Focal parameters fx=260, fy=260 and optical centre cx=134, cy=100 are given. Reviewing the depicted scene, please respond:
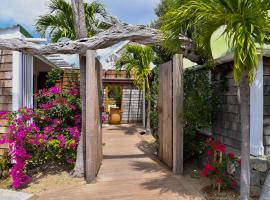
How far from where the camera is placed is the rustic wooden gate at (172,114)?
5.13 meters

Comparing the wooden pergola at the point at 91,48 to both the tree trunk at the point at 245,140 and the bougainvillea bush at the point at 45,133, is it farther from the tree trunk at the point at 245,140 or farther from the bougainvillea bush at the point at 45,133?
the tree trunk at the point at 245,140

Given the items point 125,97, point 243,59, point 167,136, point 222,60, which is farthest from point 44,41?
point 125,97

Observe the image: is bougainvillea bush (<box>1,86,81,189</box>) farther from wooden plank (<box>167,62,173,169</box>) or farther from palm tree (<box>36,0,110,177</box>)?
wooden plank (<box>167,62,173,169</box>)

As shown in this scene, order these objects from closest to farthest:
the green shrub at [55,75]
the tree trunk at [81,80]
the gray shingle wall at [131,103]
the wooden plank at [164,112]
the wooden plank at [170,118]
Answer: the tree trunk at [81,80] < the wooden plank at [170,118] < the wooden plank at [164,112] < the green shrub at [55,75] < the gray shingle wall at [131,103]

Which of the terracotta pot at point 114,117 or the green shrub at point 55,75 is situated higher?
the green shrub at point 55,75

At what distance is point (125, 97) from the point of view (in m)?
14.7

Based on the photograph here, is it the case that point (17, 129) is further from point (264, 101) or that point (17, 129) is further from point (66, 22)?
point (264, 101)

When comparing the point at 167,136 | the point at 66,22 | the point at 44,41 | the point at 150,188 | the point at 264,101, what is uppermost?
the point at 66,22

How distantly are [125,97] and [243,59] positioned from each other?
1222 cm

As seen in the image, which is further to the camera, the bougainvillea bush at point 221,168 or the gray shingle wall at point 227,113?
the gray shingle wall at point 227,113

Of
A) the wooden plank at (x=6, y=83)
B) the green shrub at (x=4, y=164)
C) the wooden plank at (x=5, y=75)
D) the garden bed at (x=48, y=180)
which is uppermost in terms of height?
the wooden plank at (x=5, y=75)

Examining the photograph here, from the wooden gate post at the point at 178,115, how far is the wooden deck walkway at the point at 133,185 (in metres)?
0.32

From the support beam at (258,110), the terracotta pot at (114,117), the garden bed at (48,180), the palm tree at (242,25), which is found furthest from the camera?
the terracotta pot at (114,117)

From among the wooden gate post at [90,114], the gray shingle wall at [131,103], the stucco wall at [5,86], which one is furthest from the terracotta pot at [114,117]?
the wooden gate post at [90,114]
